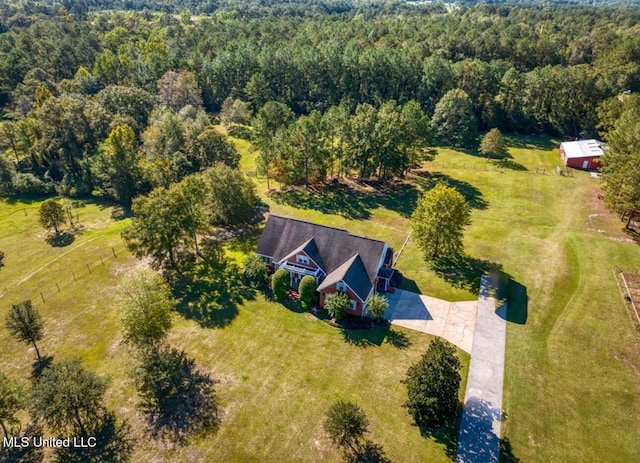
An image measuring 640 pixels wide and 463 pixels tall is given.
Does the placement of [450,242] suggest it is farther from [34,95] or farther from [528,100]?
[34,95]

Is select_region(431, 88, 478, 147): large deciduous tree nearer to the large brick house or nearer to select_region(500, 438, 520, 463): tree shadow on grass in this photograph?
the large brick house

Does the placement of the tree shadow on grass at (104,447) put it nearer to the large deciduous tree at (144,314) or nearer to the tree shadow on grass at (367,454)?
the large deciduous tree at (144,314)

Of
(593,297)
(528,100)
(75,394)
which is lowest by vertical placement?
(75,394)

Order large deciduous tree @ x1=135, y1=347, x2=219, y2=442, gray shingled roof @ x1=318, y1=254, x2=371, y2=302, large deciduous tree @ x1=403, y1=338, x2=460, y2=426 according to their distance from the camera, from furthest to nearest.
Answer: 1. gray shingled roof @ x1=318, y1=254, x2=371, y2=302
2. large deciduous tree @ x1=135, y1=347, x2=219, y2=442
3. large deciduous tree @ x1=403, y1=338, x2=460, y2=426

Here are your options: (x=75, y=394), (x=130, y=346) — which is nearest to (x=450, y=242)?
(x=130, y=346)

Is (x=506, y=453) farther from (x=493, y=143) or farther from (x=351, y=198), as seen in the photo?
(x=493, y=143)

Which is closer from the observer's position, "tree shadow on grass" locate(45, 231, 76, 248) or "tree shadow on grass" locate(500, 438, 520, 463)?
"tree shadow on grass" locate(500, 438, 520, 463)

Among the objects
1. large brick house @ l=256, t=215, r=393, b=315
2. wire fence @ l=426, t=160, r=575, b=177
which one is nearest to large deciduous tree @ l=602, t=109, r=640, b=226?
wire fence @ l=426, t=160, r=575, b=177
